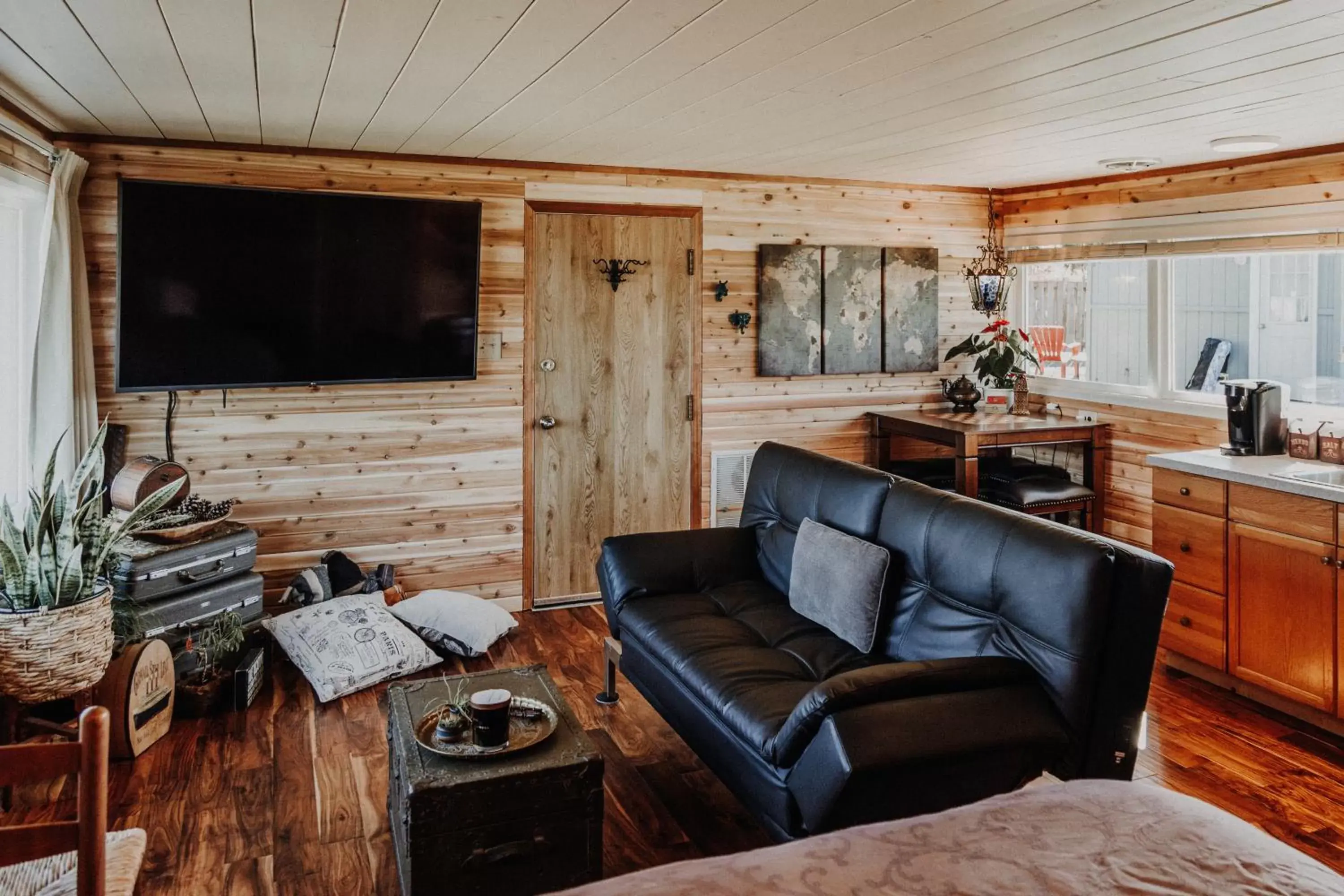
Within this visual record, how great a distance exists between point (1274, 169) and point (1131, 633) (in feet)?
9.52

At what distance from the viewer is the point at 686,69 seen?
2.80 metres

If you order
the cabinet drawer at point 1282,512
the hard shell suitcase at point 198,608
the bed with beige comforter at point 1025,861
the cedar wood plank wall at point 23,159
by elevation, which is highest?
the cedar wood plank wall at point 23,159

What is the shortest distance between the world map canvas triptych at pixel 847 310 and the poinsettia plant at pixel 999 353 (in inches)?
8.7

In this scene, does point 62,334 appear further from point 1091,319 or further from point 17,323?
point 1091,319

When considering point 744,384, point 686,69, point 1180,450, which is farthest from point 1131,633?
point 744,384

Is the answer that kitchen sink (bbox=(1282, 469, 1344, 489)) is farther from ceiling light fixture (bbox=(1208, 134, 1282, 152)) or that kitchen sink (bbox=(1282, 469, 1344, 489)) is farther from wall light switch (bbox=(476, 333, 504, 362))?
wall light switch (bbox=(476, 333, 504, 362))

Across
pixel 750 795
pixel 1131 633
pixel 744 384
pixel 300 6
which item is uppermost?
pixel 300 6

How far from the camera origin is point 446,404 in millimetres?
4668

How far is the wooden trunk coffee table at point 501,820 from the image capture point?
7.23 feet

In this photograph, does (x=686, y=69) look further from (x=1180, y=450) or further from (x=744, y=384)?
(x=1180, y=450)

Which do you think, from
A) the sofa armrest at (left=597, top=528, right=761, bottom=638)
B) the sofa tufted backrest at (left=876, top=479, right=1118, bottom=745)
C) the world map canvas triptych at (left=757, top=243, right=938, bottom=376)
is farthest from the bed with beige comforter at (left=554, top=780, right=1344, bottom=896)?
the world map canvas triptych at (left=757, top=243, right=938, bottom=376)

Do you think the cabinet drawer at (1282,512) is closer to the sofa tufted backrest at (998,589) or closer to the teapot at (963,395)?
the sofa tufted backrest at (998,589)

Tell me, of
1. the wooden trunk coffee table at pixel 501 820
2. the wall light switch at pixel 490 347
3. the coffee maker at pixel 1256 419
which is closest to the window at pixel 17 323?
the wall light switch at pixel 490 347

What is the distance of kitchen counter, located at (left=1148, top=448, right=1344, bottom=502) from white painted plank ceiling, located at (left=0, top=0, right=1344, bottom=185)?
4.16 feet
